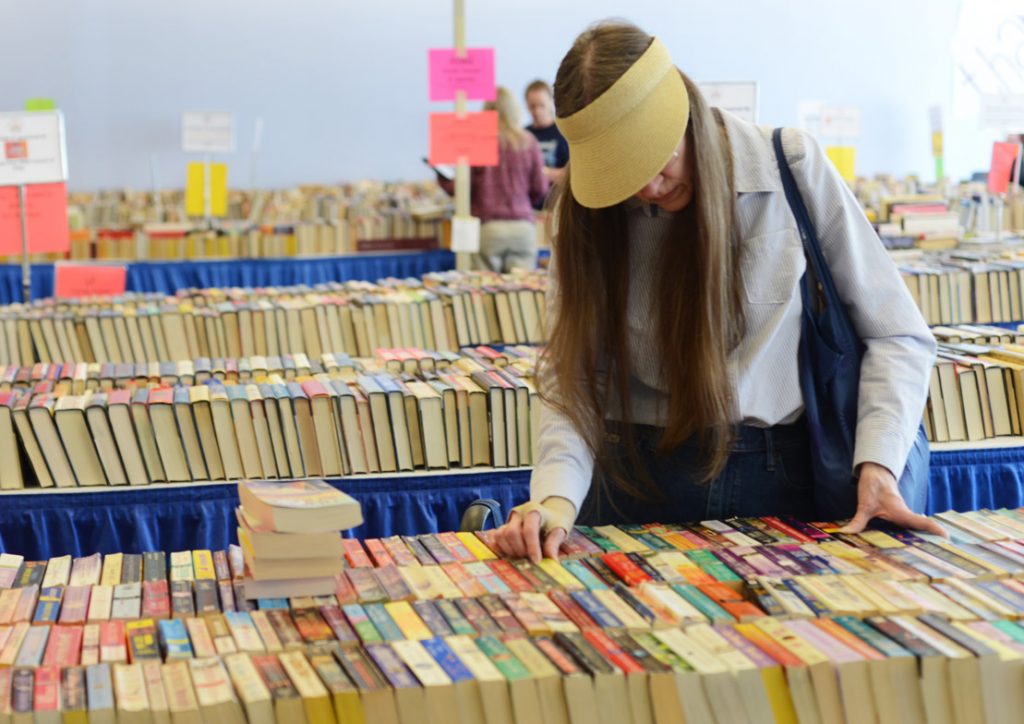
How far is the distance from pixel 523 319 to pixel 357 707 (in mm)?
3554

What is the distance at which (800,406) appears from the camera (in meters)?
2.11

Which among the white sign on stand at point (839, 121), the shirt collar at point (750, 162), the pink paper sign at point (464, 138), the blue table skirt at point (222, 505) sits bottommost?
the blue table skirt at point (222, 505)

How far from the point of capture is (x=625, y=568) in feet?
6.32

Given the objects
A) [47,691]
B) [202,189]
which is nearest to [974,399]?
[47,691]

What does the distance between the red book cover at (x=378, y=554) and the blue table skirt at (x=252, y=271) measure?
21.2 ft

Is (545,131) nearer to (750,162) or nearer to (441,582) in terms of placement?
(750,162)

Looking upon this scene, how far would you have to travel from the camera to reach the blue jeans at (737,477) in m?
2.14

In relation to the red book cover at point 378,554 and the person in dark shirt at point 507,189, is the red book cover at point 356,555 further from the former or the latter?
the person in dark shirt at point 507,189

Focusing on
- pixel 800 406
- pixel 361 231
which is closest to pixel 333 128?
pixel 361 231

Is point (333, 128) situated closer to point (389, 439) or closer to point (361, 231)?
point (361, 231)

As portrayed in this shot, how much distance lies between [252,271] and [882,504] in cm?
694

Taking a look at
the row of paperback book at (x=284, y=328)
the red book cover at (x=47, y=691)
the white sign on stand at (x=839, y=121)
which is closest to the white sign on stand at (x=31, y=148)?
the row of paperback book at (x=284, y=328)

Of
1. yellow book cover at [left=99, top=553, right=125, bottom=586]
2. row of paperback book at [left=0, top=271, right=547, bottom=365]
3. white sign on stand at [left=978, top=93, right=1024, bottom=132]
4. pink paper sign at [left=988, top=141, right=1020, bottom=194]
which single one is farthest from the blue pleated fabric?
pink paper sign at [left=988, top=141, right=1020, bottom=194]

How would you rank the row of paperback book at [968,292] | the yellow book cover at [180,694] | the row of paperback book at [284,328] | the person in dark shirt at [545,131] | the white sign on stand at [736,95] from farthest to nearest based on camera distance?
the person in dark shirt at [545,131] < the white sign on stand at [736,95] < the row of paperback book at [968,292] < the row of paperback book at [284,328] < the yellow book cover at [180,694]
